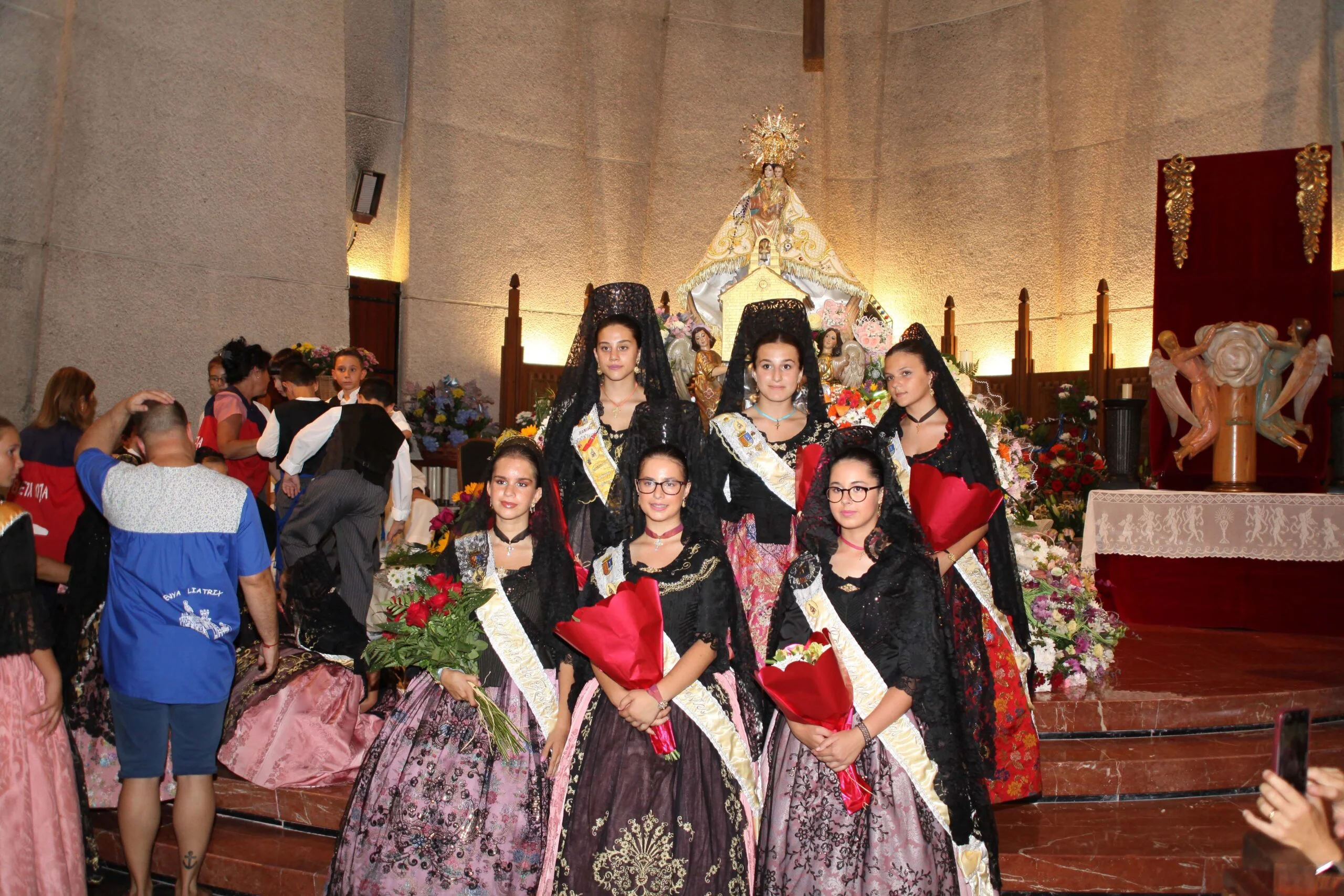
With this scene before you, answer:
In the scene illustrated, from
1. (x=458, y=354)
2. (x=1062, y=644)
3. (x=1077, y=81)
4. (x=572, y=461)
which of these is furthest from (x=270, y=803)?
(x=1077, y=81)

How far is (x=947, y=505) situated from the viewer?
11.3 ft

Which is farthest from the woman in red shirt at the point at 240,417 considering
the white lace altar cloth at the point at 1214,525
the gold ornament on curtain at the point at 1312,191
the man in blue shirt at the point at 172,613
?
the gold ornament on curtain at the point at 1312,191

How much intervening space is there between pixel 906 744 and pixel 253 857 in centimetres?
240

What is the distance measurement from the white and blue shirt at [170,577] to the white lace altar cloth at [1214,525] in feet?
15.8

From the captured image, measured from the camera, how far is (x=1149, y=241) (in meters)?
9.39

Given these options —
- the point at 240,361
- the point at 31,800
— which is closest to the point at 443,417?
the point at 240,361

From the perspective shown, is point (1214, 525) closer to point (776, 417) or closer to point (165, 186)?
point (776, 417)

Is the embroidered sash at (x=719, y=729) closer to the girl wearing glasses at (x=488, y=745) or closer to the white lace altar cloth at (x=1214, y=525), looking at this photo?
the girl wearing glasses at (x=488, y=745)

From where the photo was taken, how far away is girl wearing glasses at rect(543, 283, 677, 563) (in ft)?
13.4

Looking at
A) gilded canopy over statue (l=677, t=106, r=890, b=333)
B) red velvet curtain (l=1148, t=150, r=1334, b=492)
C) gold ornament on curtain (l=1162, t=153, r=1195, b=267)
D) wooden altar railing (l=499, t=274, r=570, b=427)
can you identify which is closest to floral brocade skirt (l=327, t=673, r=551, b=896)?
gilded canopy over statue (l=677, t=106, r=890, b=333)

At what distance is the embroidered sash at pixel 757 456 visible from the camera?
3848mm

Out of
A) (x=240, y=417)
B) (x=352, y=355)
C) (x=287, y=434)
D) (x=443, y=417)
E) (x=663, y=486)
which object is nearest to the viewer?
(x=663, y=486)

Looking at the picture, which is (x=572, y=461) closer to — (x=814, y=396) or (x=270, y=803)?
(x=814, y=396)

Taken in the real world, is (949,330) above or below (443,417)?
above
